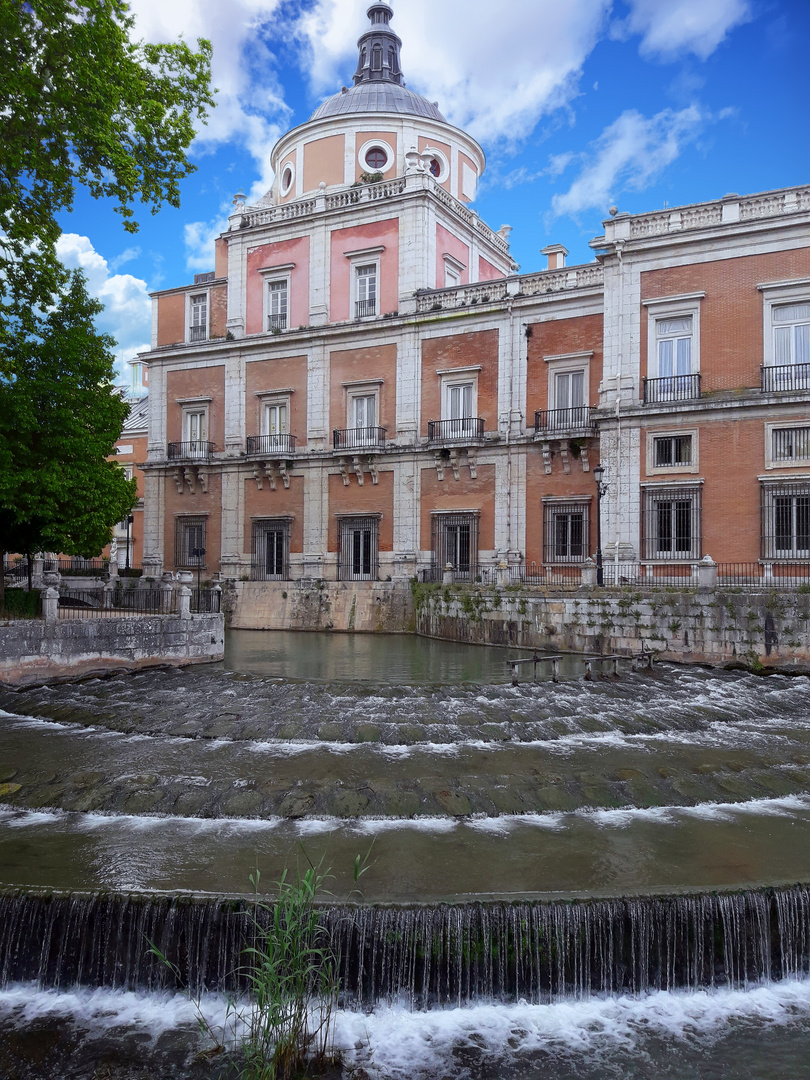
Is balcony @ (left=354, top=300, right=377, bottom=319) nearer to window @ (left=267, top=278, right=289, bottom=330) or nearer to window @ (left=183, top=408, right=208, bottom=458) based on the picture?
window @ (left=267, top=278, right=289, bottom=330)

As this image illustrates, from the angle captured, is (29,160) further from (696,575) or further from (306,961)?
(696,575)

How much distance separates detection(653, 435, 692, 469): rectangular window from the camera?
2244 centimetres

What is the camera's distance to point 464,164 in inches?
1447

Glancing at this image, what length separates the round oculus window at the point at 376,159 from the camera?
34.8 m

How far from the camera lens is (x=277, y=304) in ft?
111

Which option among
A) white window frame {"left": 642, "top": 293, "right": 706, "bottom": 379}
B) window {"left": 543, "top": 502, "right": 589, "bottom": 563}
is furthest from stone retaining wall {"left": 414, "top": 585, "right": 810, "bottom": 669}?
white window frame {"left": 642, "top": 293, "right": 706, "bottom": 379}

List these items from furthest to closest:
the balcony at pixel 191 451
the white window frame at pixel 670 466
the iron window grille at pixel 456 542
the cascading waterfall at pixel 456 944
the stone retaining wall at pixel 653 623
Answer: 1. the balcony at pixel 191 451
2. the iron window grille at pixel 456 542
3. the white window frame at pixel 670 466
4. the stone retaining wall at pixel 653 623
5. the cascading waterfall at pixel 456 944

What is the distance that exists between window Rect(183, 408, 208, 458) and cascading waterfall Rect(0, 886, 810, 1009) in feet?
96.5

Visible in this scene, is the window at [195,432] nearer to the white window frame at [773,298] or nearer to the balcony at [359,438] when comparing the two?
the balcony at [359,438]

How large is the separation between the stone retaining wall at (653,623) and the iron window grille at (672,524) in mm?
3799

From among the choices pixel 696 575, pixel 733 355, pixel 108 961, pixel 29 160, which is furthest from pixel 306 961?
pixel 733 355

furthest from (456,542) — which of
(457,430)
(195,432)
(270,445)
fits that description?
(195,432)

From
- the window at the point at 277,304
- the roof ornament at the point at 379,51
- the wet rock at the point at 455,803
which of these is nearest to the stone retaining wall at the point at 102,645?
the wet rock at the point at 455,803

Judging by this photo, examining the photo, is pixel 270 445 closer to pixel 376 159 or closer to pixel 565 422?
pixel 565 422
